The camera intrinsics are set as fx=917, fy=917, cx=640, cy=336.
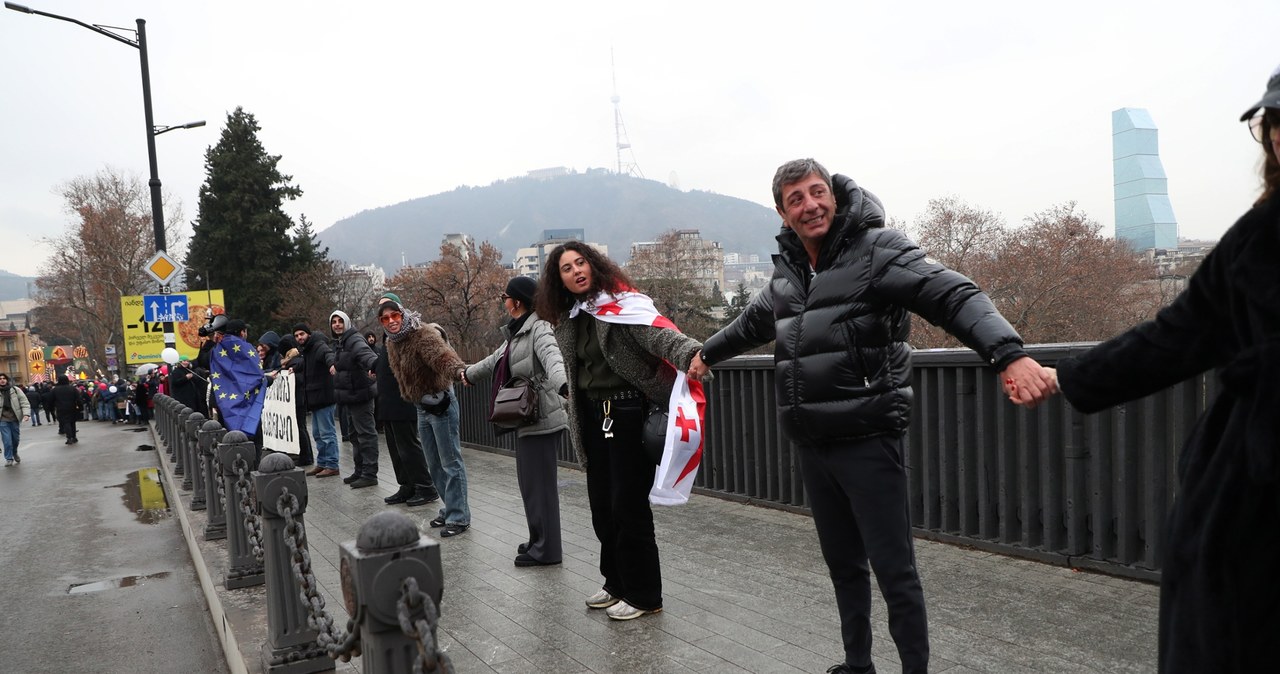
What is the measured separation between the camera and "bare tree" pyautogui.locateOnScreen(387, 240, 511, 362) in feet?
122

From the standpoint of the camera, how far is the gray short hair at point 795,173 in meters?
3.45

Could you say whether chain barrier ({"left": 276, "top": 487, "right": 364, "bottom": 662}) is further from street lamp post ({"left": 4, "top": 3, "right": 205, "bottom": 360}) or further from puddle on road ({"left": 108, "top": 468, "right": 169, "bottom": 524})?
street lamp post ({"left": 4, "top": 3, "right": 205, "bottom": 360})

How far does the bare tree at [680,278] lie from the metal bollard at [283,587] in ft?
194

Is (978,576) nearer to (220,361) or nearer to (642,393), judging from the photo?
(642,393)

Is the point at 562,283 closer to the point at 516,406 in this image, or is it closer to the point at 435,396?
the point at 516,406

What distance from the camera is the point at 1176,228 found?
79.8 metres

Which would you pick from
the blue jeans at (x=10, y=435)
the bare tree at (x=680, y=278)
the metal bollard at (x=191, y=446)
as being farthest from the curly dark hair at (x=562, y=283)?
the bare tree at (x=680, y=278)

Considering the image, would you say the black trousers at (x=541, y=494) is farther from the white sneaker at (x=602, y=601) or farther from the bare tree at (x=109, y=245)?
the bare tree at (x=109, y=245)

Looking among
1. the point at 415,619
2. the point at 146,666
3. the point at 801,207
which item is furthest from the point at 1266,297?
the point at 146,666

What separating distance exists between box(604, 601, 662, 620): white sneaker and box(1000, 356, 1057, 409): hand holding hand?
8.47ft

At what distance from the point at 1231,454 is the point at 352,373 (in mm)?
9883

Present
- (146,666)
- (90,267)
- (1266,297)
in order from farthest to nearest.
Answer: (90,267), (146,666), (1266,297)

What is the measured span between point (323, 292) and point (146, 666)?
4793cm

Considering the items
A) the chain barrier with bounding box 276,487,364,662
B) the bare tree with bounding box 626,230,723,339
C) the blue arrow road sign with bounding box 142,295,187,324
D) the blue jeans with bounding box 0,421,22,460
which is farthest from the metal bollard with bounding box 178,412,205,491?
the bare tree with bounding box 626,230,723,339
